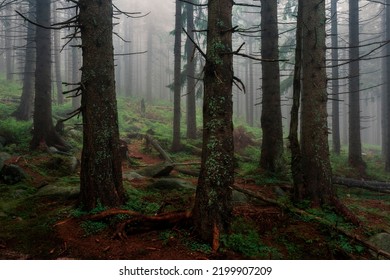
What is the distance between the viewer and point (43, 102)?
10461 mm

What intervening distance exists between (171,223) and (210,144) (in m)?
1.57

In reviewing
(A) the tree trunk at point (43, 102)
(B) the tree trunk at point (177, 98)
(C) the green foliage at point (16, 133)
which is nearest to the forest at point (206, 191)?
(A) the tree trunk at point (43, 102)

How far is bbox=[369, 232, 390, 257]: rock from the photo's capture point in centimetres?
470

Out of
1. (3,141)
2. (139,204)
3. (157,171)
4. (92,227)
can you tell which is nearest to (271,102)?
(157,171)

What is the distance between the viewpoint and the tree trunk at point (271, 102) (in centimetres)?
894

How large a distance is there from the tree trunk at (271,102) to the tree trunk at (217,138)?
16.4ft

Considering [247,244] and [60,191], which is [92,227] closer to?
[60,191]

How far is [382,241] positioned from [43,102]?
11359 millimetres

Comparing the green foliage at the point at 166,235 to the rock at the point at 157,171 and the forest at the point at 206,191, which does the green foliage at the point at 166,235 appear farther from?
the rock at the point at 157,171

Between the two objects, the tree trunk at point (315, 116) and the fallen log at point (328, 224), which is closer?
the fallen log at point (328, 224)

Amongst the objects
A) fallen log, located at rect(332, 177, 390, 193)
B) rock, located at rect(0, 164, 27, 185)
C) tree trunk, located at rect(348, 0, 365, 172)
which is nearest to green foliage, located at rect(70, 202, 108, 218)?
rock, located at rect(0, 164, 27, 185)

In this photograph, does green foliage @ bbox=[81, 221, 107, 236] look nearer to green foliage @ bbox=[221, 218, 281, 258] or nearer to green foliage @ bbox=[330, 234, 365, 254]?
green foliage @ bbox=[221, 218, 281, 258]
